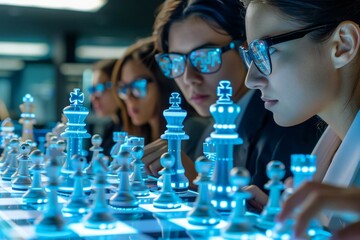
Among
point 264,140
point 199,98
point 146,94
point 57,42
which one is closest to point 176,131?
Result: point 264,140

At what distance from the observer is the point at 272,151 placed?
2127 mm

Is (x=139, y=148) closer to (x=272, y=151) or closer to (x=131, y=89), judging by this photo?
(x=272, y=151)

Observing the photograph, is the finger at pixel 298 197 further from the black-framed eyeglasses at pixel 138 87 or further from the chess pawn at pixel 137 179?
the black-framed eyeglasses at pixel 138 87

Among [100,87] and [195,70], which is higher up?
[100,87]

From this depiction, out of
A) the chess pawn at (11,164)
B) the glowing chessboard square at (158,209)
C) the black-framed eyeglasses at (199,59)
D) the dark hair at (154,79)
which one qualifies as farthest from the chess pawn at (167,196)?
the dark hair at (154,79)

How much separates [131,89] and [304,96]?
2.38 metres

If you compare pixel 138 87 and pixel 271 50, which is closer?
pixel 271 50

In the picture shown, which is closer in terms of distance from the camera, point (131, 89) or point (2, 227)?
point (2, 227)

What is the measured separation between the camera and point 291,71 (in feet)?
4.35

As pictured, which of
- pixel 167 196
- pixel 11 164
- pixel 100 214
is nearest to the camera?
pixel 100 214

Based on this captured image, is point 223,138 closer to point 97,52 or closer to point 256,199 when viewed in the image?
point 256,199

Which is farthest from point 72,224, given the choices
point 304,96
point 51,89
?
point 51,89

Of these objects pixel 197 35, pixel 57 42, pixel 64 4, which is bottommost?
pixel 197 35

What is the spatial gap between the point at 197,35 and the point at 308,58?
1.03 meters
